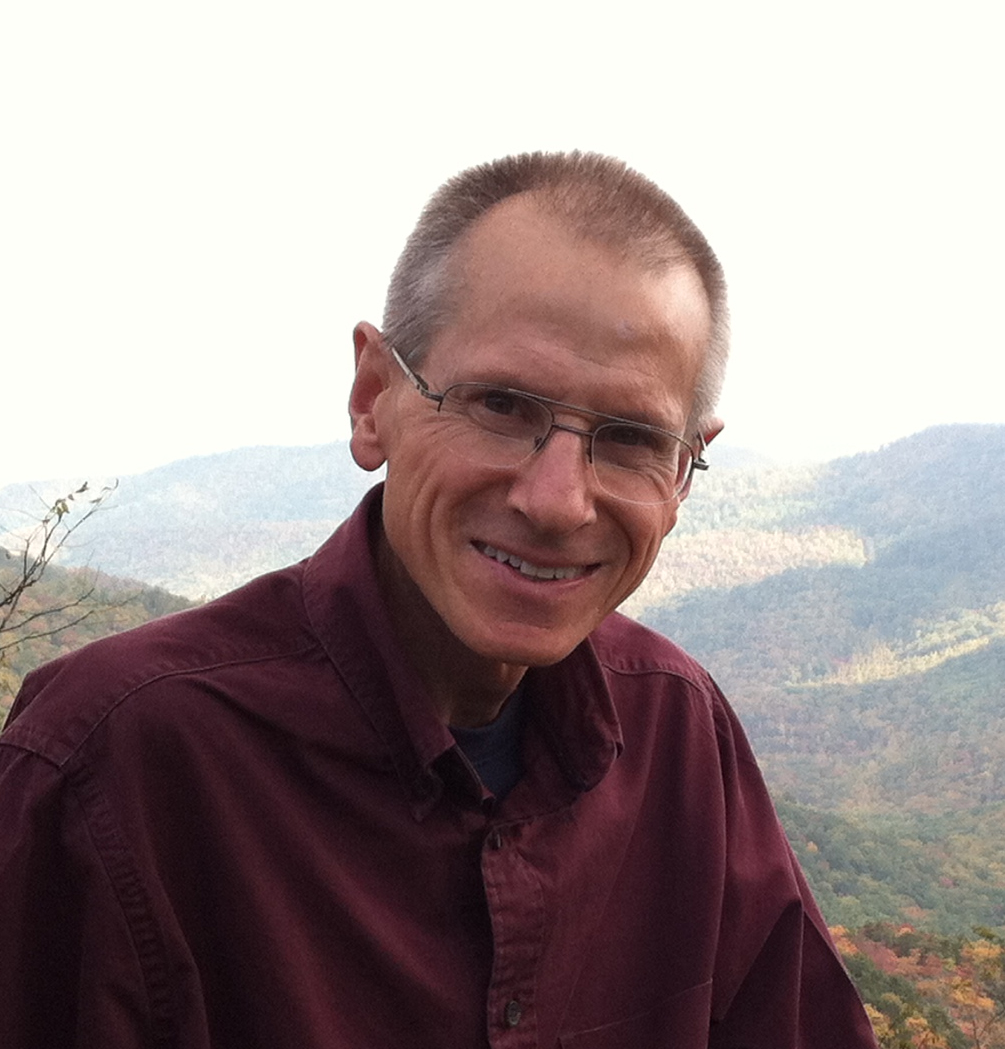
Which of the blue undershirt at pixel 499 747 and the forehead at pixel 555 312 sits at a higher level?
the forehead at pixel 555 312

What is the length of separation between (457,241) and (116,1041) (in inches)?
35.5

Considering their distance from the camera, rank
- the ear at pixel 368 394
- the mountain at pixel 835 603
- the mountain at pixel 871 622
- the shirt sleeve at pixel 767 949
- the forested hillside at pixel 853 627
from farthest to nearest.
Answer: the mountain at pixel 871 622, the mountain at pixel 835 603, the forested hillside at pixel 853 627, the shirt sleeve at pixel 767 949, the ear at pixel 368 394

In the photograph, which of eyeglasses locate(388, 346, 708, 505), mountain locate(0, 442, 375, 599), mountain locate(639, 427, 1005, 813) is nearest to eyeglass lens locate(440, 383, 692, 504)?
eyeglasses locate(388, 346, 708, 505)

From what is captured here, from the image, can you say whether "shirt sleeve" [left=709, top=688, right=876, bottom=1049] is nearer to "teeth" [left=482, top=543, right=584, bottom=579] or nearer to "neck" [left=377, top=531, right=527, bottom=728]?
"neck" [left=377, top=531, right=527, bottom=728]

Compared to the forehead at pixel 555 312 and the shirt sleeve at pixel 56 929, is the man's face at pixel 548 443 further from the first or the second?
the shirt sleeve at pixel 56 929

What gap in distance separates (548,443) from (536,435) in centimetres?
2

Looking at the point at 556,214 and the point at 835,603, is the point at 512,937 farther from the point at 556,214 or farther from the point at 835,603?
the point at 835,603

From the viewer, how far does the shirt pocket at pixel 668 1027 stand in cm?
141

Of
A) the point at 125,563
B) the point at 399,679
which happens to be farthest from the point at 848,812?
the point at 399,679

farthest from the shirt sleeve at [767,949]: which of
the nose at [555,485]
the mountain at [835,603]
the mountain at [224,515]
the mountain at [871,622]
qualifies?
the mountain at [871,622]

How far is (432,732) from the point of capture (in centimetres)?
122

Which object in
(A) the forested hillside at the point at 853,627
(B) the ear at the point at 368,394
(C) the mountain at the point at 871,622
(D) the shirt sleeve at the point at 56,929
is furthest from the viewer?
(C) the mountain at the point at 871,622

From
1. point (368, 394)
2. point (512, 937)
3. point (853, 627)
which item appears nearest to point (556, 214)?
point (368, 394)

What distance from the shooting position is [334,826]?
1.19 metres
